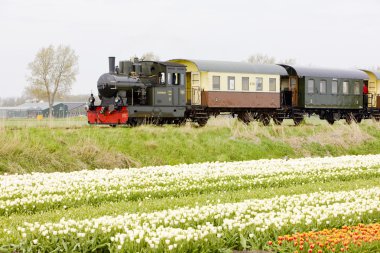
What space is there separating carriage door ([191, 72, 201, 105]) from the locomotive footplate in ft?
18.3

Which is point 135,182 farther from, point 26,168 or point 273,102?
point 273,102

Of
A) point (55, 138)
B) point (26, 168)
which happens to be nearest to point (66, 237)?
point (26, 168)

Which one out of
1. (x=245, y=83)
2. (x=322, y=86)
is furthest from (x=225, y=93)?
(x=322, y=86)

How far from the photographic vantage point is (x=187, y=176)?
17156 millimetres

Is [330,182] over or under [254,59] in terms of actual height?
under

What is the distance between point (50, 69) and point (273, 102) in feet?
177

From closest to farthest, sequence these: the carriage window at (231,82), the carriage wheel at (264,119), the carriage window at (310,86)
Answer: the carriage window at (231,82)
the carriage wheel at (264,119)
the carriage window at (310,86)

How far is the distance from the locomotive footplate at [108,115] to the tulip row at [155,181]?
860 cm

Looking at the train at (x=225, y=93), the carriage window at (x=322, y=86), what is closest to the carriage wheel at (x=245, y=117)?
the train at (x=225, y=93)

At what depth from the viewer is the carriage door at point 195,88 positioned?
32.6 m

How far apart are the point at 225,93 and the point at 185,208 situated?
884 inches

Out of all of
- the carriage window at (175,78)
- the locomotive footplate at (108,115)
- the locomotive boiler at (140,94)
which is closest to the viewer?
the locomotive footplate at (108,115)

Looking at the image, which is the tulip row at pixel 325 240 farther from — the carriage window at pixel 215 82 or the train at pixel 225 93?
the carriage window at pixel 215 82

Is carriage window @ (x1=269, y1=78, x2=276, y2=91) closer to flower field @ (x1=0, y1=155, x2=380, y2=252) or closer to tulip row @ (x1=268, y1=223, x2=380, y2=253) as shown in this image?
flower field @ (x1=0, y1=155, x2=380, y2=252)
